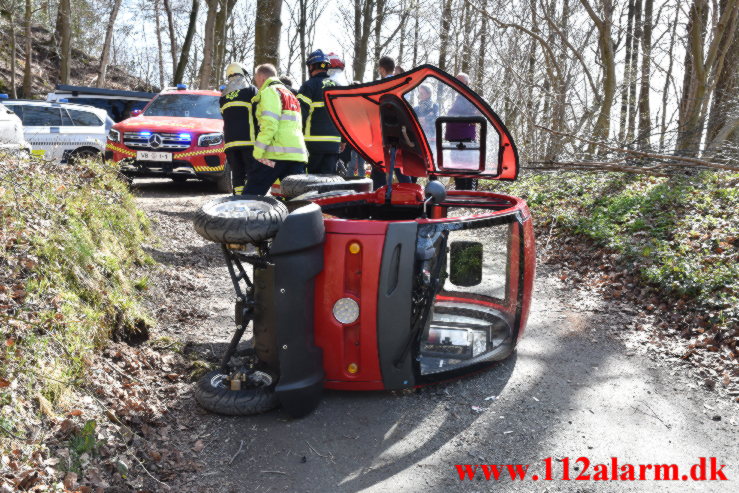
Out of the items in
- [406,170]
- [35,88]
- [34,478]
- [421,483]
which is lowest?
[421,483]

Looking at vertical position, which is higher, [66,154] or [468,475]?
[66,154]

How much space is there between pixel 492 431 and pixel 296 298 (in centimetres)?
135

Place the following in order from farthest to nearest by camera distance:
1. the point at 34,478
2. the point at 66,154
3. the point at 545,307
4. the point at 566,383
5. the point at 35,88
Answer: the point at 35,88 < the point at 66,154 < the point at 545,307 < the point at 566,383 < the point at 34,478

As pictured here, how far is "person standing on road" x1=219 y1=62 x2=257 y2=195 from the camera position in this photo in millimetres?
7438

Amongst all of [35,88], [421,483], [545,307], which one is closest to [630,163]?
[545,307]

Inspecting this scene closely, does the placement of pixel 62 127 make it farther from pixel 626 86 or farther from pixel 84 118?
pixel 626 86

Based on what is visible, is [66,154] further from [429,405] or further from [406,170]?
[429,405]

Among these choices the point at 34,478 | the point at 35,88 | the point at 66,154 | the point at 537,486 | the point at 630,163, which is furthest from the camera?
the point at 35,88

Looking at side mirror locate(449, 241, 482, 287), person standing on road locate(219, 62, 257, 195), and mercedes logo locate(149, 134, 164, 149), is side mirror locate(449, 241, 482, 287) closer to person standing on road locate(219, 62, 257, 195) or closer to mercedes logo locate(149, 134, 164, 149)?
person standing on road locate(219, 62, 257, 195)

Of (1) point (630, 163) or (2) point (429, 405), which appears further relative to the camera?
(1) point (630, 163)

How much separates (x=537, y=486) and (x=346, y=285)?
1.47 meters

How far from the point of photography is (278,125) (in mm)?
6754

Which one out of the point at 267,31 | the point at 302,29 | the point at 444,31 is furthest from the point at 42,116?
the point at 302,29

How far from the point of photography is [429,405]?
3.69m
